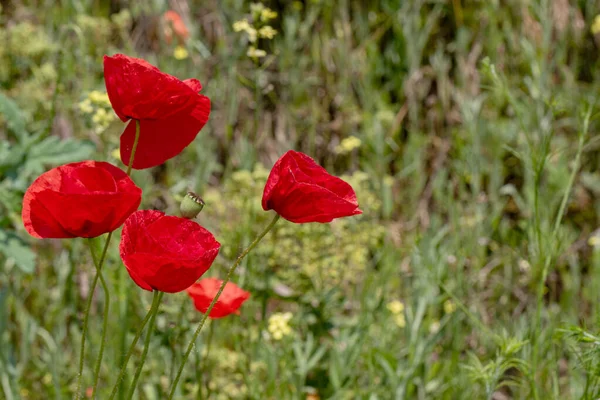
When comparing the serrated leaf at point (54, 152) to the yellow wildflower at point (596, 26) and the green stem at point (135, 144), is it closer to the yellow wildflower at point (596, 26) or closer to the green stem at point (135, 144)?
the green stem at point (135, 144)

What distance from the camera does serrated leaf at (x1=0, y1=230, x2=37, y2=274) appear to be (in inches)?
67.9

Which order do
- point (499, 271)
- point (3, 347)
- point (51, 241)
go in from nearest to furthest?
point (3, 347) → point (51, 241) → point (499, 271)

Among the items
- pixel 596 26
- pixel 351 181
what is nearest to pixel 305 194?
pixel 351 181

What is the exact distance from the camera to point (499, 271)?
3076mm

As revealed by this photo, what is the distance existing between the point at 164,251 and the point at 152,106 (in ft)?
0.68

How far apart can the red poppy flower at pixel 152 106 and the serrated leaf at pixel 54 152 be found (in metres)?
0.79

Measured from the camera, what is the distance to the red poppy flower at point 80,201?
938mm

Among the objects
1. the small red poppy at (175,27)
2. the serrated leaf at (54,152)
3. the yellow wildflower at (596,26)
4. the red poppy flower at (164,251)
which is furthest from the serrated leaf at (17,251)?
the yellow wildflower at (596,26)

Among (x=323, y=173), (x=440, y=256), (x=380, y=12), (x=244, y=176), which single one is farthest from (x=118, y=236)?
(x=380, y=12)

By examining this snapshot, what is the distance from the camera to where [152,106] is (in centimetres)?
104

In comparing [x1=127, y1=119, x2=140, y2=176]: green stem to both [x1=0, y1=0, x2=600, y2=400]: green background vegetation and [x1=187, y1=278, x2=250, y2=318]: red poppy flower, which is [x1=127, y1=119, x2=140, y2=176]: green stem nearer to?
[x1=187, y1=278, x2=250, y2=318]: red poppy flower

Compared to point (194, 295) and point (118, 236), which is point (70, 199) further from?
point (118, 236)

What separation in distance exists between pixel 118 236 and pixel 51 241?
2.89 ft

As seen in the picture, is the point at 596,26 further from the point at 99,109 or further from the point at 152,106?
the point at 152,106
